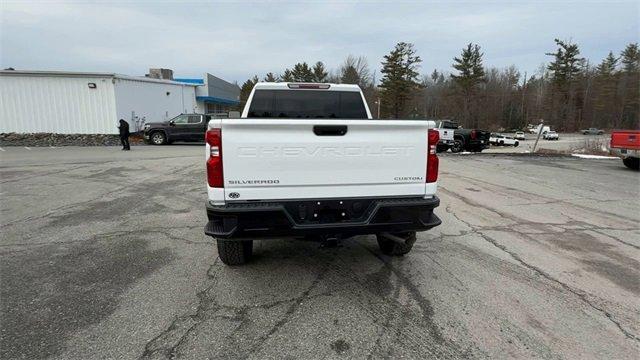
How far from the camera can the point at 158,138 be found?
887 inches

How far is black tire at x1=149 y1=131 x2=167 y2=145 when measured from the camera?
2239 centimetres

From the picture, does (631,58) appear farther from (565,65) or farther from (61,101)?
(61,101)

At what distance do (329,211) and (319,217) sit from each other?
11 centimetres

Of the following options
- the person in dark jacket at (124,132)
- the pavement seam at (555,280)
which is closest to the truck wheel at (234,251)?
the pavement seam at (555,280)

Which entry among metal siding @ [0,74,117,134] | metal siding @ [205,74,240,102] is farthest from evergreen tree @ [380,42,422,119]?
metal siding @ [0,74,117,134]

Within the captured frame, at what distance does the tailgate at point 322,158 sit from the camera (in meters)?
3.36

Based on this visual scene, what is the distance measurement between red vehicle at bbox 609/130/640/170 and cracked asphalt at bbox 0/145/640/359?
24.2 feet

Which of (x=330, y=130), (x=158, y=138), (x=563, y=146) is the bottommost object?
(x=563, y=146)

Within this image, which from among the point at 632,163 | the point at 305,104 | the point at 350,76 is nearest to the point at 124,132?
the point at 305,104

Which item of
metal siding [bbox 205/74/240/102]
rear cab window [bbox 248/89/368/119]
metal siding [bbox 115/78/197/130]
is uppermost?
metal siding [bbox 205/74/240/102]

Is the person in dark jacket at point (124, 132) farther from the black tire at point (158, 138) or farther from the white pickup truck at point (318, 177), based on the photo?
the white pickup truck at point (318, 177)

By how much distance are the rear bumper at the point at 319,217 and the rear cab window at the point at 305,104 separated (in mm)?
2398

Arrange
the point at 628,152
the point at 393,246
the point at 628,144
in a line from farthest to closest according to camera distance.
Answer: the point at 628,152 → the point at 628,144 → the point at 393,246

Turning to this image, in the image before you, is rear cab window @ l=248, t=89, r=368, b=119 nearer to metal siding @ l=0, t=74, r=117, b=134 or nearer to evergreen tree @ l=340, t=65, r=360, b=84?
metal siding @ l=0, t=74, r=117, b=134
